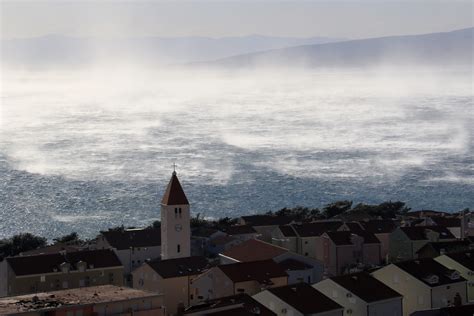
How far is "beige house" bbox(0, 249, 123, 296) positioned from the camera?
4847cm

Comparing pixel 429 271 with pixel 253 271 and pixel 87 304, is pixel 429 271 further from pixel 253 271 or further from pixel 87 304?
pixel 87 304

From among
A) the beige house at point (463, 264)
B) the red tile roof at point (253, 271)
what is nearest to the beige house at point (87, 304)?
the red tile roof at point (253, 271)

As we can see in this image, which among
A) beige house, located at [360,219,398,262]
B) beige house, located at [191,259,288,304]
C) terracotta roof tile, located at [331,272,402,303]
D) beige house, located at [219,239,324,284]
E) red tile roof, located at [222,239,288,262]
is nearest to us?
terracotta roof tile, located at [331,272,402,303]

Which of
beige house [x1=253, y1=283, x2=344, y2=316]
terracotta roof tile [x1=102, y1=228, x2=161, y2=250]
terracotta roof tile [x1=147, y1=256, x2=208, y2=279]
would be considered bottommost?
beige house [x1=253, y1=283, x2=344, y2=316]

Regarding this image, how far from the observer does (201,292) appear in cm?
4784

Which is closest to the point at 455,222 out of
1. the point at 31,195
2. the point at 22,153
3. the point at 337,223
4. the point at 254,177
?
the point at 337,223

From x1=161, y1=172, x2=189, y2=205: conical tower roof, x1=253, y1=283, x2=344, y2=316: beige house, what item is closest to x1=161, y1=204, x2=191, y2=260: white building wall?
x1=161, y1=172, x2=189, y2=205: conical tower roof

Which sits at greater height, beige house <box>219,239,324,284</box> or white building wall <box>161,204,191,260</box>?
white building wall <box>161,204,191,260</box>

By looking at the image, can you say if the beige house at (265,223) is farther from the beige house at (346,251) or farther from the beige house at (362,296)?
the beige house at (362,296)

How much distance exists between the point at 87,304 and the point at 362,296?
9.54 m

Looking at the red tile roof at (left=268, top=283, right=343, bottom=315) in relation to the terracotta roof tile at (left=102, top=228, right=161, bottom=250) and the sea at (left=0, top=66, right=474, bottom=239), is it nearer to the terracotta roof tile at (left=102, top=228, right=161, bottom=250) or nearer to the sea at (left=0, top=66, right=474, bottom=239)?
the terracotta roof tile at (left=102, top=228, right=161, bottom=250)

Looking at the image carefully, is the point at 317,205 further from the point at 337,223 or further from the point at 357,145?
the point at 357,145

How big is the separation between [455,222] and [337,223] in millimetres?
5347

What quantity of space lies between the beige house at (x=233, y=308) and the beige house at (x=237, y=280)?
4.22m
